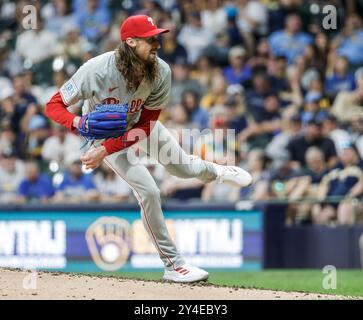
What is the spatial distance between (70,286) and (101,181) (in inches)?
234

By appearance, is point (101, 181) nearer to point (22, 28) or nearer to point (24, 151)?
point (24, 151)

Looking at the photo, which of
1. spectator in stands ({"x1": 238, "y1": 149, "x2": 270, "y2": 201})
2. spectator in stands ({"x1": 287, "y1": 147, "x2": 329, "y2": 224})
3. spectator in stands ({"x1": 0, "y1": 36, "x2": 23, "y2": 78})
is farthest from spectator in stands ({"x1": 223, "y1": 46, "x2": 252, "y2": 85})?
spectator in stands ({"x1": 0, "y1": 36, "x2": 23, "y2": 78})

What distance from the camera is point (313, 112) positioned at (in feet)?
47.2

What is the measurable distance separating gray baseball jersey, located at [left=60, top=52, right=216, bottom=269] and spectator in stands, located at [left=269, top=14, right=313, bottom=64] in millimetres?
6982

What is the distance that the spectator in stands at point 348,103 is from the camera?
46.9 feet

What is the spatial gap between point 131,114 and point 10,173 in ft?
21.1

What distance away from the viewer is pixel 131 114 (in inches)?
337

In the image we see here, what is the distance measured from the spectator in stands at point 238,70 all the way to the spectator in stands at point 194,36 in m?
0.68

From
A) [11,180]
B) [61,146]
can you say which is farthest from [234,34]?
[11,180]

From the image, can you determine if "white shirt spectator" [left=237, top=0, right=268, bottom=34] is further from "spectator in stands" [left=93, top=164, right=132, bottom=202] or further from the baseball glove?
the baseball glove

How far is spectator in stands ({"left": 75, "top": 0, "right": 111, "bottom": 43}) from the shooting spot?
667 inches

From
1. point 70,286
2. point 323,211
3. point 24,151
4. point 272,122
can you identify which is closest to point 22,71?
point 24,151

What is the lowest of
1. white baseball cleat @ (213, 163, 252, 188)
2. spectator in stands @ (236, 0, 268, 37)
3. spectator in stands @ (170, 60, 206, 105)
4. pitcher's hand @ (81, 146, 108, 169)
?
white baseball cleat @ (213, 163, 252, 188)
